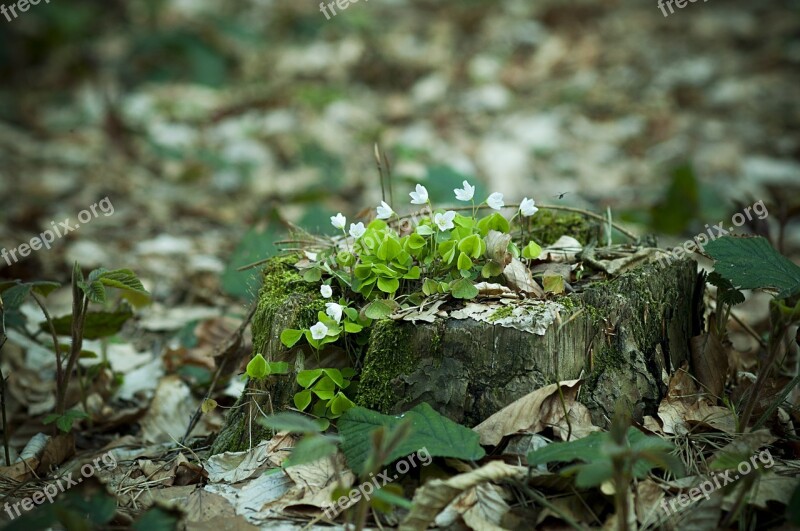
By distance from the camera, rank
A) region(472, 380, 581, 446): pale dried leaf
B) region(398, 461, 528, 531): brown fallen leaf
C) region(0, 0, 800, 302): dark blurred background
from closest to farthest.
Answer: region(398, 461, 528, 531): brown fallen leaf, region(472, 380, 581, 446): pale dried leaf, region(0, 0, 800, 302): dark blurred background

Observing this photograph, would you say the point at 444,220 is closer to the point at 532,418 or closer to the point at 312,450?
the point at 532,418

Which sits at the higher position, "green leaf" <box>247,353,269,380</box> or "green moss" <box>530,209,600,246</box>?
"green leaf" <box>247,353,269,380</box>

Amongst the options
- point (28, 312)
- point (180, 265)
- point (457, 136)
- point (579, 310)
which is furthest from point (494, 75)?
point (579, 310)

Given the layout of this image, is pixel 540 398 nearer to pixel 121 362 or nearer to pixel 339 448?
pixel 339 448

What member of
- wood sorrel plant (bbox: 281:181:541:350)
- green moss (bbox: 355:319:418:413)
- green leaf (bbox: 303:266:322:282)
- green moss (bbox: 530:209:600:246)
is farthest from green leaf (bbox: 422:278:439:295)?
green moss (bbox: 530:209:600:246)
